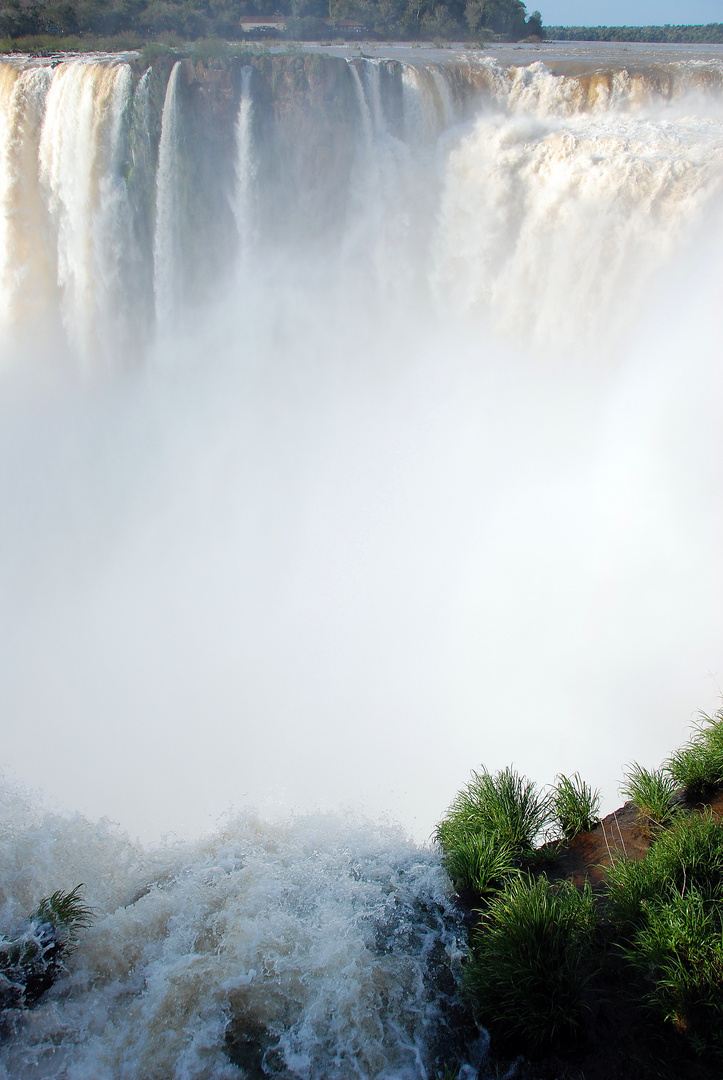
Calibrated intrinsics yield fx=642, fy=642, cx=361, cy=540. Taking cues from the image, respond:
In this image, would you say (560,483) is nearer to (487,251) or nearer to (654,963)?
(487,251)

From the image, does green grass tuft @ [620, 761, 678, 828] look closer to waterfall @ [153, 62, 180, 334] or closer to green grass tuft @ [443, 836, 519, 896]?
green grass tuft @ [443, 836, 519, 896]

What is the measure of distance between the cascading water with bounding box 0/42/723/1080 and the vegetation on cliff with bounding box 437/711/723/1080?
471 millimetres

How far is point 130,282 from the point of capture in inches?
506

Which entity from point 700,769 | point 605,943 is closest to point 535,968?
point 605,943

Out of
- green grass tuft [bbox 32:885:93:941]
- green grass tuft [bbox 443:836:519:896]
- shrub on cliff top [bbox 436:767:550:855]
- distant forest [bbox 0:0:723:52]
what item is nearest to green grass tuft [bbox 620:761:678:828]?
shrub on cliff top [bbox 436:767:550:855]

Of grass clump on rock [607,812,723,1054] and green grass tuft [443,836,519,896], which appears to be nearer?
grass clump on rock [607,812,723,1054]

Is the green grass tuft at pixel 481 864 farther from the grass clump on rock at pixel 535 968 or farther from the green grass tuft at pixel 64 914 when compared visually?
the green grass tuft at pixel 64 914

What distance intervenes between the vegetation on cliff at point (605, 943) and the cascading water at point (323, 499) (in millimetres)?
471

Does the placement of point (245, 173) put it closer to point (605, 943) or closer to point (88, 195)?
point (88, 195)

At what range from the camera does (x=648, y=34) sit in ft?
69.3

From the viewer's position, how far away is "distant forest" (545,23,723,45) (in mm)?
19688

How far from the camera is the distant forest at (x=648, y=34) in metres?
19.7

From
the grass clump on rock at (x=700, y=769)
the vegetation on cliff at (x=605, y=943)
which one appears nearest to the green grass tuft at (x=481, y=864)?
the vegetation on cliff at (x=605, y=943)

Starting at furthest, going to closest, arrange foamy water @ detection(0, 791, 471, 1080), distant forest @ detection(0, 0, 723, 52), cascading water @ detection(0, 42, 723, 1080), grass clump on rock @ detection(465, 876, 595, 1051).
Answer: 1. distant forest @ detection(0, 0, 723, 52)
2. cascading water @ detection(0, 42, 723, 1080)
3. foamy water @ detection(0, 791, 471, 1080)
4. grass clump on rock @ detection(465, 876, 595, 1051)
